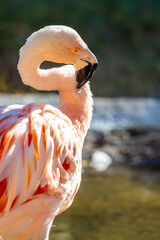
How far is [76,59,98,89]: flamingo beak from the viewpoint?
2885mm

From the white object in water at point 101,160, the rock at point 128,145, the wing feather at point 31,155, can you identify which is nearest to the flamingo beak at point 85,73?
the wing feather at point 31,155

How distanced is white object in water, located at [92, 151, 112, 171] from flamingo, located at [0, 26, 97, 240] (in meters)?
3.29

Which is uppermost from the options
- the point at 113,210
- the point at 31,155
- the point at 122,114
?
the point at 31,155

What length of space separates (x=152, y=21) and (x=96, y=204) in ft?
31.4

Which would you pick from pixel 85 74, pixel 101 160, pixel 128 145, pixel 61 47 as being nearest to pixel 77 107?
pixel 85 74

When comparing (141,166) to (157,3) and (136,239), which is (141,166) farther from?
(157,3)

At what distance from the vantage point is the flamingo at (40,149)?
250 centimetres

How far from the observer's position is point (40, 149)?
8.39 ft

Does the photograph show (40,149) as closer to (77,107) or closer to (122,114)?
(77,107)

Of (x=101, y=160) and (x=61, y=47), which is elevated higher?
(x=61, y=47)

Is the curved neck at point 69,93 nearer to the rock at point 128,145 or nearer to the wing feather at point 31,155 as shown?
the wing feather at point 31,155

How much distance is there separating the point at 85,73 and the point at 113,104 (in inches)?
180

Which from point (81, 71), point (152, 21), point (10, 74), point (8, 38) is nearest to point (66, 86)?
point (81, 71)

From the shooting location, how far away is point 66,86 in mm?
2982
